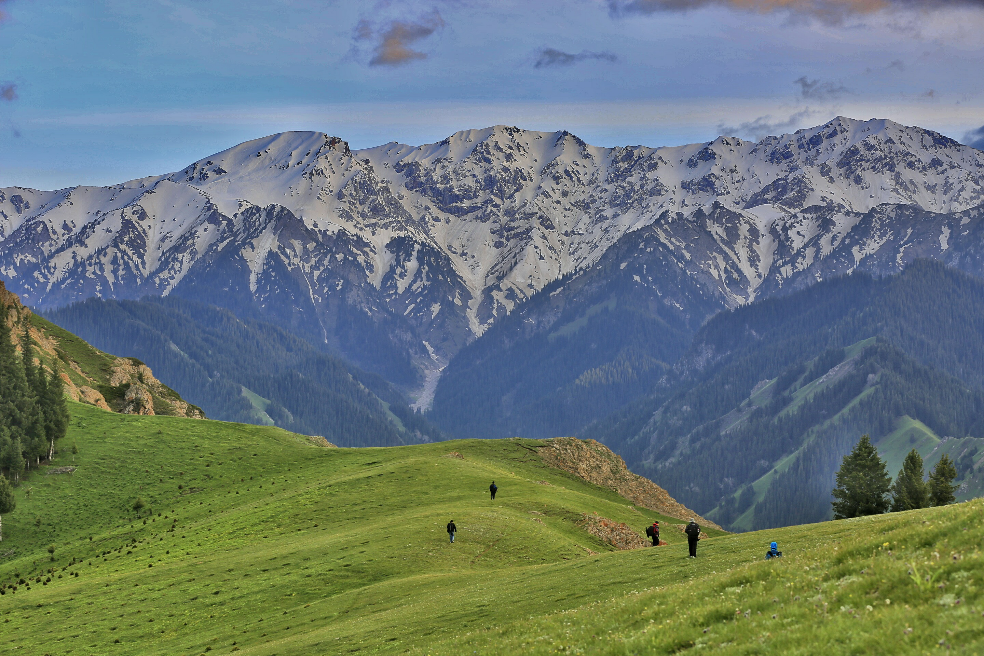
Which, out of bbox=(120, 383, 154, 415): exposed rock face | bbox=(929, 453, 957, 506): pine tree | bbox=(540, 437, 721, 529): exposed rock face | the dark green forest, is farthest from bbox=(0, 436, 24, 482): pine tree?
bbox=(929, 453, 957, 506): pine tree

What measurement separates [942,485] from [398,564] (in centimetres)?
9249

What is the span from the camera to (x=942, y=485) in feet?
381

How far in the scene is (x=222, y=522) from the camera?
261 feet

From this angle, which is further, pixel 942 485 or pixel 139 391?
pixel 139 391

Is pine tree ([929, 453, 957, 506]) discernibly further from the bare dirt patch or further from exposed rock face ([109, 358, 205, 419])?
exposed rock face ([109, 358, 205, 419])

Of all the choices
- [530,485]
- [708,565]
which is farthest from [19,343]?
[708,565]

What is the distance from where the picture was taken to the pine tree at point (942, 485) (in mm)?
115125

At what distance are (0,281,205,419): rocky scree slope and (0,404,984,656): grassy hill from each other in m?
22.0

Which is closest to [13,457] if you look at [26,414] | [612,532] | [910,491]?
[26,414]

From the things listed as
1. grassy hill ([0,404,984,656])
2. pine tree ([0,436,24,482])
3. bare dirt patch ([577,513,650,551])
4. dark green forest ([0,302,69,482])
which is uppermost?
dark green forest ([0,302,69,482])

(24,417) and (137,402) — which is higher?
(137,402)

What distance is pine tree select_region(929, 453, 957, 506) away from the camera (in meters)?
115

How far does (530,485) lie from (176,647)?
48.2 meters

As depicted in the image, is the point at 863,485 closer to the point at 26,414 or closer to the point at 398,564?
the point at 398,564
